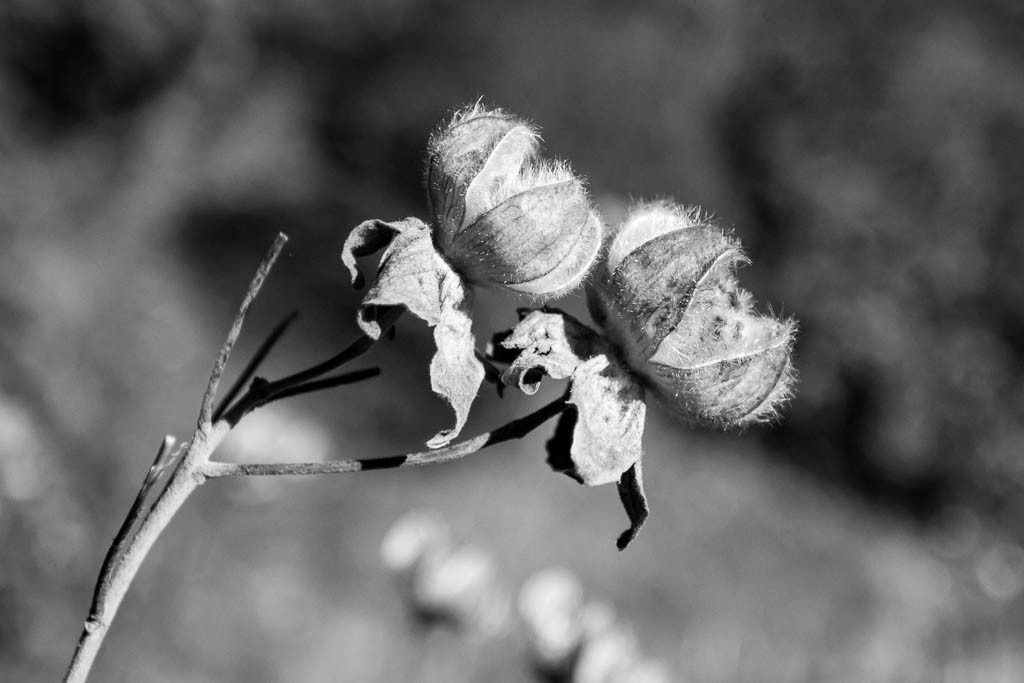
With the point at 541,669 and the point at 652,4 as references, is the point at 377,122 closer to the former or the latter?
the point at 652,4

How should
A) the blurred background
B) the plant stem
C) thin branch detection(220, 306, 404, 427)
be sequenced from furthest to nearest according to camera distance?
the blurred background → thin branch detection(220, 306, 404, 427) → the plant stem

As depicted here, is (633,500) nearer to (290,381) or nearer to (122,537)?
(290,381)

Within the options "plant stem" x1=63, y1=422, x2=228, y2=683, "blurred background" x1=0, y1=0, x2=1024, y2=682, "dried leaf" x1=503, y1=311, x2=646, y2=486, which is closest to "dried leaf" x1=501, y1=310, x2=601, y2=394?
"dried leaf" x1=503, y1=311, x2=646, y2=486

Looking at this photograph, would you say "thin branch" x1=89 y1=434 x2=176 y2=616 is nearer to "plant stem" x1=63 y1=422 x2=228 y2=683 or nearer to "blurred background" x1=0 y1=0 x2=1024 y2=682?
"plant stem" x1=63 y1=422 x2=228 y2=683

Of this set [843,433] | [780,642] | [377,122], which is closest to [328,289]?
[377,122]

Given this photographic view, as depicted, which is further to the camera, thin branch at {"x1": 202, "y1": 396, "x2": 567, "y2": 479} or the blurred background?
the blurred background

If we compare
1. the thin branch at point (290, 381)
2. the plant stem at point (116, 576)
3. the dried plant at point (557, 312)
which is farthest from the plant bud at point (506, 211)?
the plant stem at point (116, 576)

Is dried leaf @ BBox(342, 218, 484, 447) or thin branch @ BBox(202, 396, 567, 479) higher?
dried leaf @ BBox(342, 218, 484, 447)
